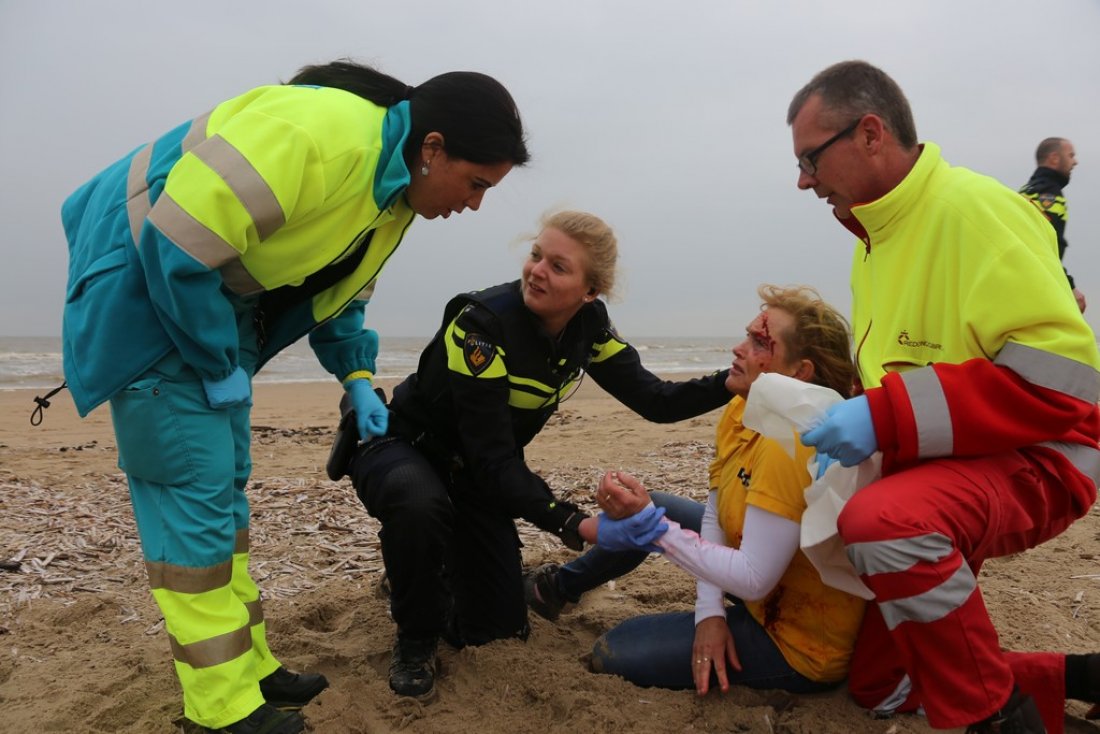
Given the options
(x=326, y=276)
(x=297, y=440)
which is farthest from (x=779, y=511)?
(x=297, y=440)

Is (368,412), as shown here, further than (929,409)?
→ Yes

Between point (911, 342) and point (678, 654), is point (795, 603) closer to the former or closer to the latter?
point (678, 654)

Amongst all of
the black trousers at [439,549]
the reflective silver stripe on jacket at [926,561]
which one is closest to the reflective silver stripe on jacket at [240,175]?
the black trousers at [439,549]

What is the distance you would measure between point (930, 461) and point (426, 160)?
1652 millimetres

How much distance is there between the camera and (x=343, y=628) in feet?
10.5

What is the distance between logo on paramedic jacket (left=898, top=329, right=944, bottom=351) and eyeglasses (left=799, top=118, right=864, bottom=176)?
0.55 metres

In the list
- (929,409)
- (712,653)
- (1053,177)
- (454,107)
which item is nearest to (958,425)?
(929,409)

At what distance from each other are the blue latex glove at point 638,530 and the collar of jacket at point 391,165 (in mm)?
1182

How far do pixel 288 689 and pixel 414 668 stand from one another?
39 cm

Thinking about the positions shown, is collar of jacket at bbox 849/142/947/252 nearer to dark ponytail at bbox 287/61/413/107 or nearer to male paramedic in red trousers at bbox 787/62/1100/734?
male paramedic in red trousers at bbox 787/62/1100/734

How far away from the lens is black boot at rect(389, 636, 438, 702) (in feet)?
8.55

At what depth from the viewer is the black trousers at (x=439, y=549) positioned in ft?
8.77

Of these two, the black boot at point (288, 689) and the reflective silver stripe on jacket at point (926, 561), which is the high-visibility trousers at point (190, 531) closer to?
the black boot at point (288, 689)

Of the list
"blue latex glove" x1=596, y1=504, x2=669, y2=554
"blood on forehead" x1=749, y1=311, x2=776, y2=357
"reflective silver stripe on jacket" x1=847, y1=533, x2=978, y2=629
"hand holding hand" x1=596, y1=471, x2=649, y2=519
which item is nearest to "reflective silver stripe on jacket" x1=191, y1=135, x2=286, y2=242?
"hand holding hand" x1=596, y1=471, x2=649, y2=519
